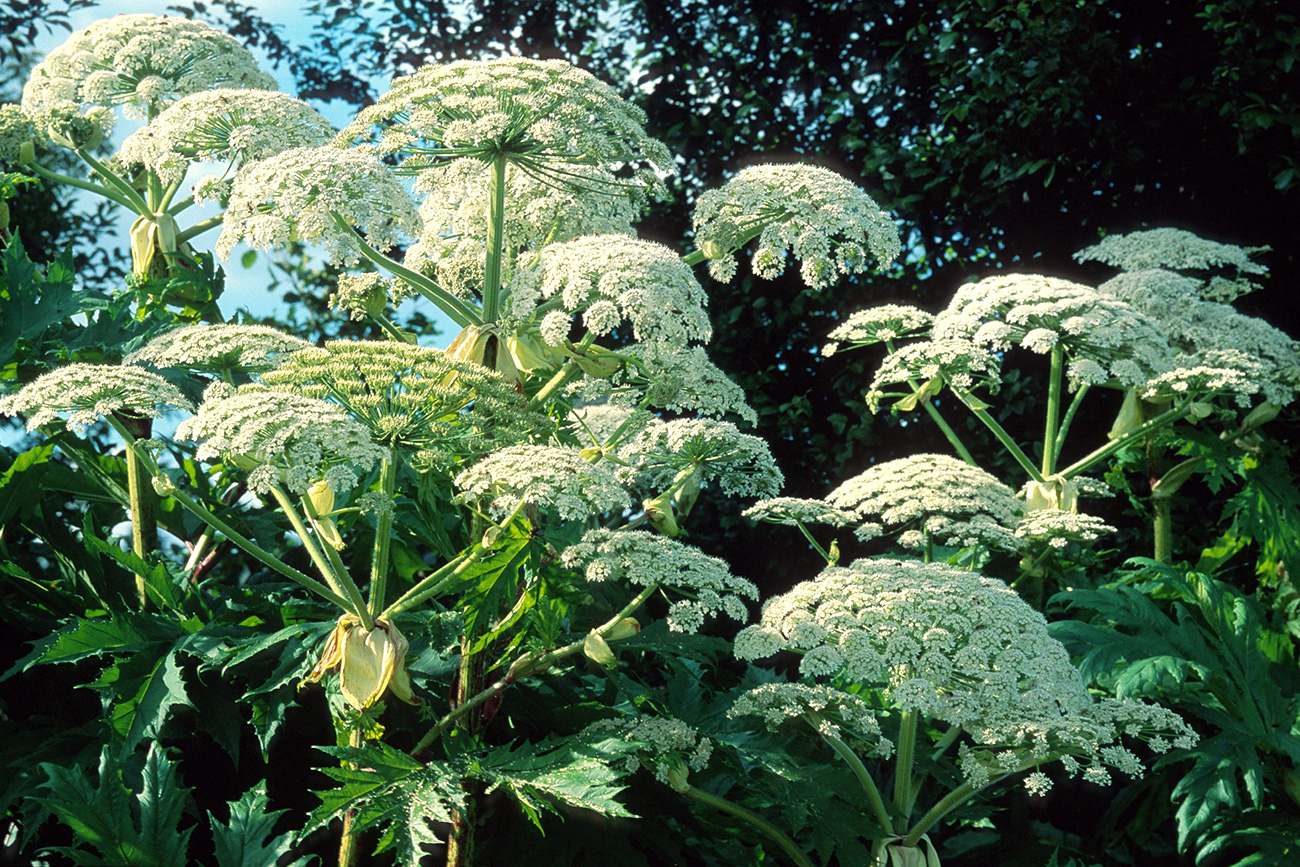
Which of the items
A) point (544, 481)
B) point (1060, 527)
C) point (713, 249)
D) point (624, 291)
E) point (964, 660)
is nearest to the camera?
point (544, 481)

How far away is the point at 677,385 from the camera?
240 cm

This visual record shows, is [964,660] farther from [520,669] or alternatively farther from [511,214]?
[511,214]

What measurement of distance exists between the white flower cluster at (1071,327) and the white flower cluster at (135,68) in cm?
225

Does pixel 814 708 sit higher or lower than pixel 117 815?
higher

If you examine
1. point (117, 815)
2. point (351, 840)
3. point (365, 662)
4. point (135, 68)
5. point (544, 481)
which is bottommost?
point (351, 840)

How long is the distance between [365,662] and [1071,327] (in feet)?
6.58

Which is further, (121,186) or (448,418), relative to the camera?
(121,186)

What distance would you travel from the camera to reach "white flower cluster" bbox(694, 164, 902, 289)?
2418 millimetres

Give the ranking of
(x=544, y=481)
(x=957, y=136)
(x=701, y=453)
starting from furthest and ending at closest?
(x=957, y=136) → (x=701, y=453) → (x=544, y=481)

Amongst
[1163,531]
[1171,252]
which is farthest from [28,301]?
[1171,252]

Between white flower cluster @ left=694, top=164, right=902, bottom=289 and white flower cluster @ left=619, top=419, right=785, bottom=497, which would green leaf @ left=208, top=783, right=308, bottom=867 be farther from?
white flower cluster @ left=694, top=164, right=902, bottom=289

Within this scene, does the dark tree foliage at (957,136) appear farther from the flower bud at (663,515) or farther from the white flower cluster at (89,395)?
the white flower cluster at (89,395)

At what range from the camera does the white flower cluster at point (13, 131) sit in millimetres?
3377

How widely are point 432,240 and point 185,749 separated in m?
1.40
